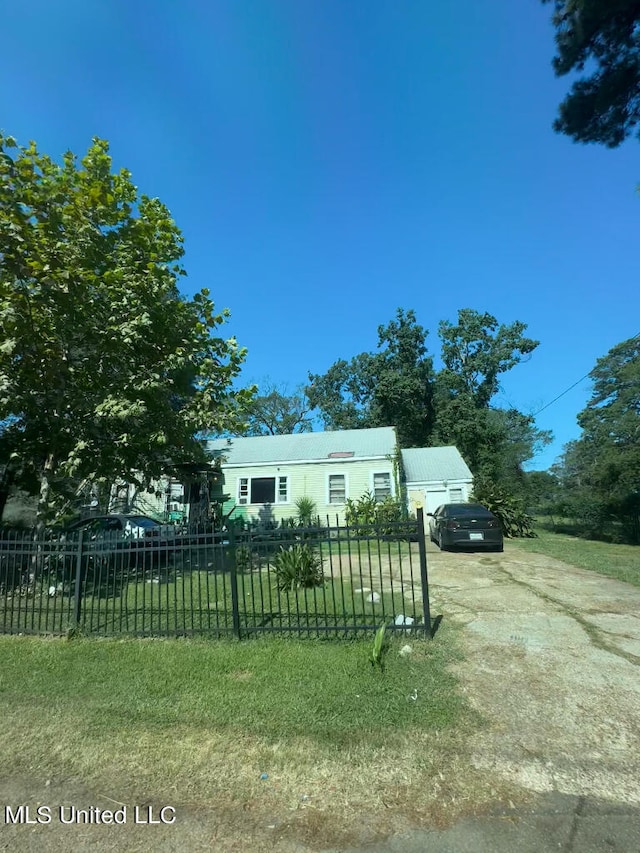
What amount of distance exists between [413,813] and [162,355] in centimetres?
861

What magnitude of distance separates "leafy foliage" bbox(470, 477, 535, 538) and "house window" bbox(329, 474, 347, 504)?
5798 millimetres

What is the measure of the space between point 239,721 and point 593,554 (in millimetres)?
12430

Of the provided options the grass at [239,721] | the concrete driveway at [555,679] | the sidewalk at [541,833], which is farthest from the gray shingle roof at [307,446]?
the sidewalk at [541,833]

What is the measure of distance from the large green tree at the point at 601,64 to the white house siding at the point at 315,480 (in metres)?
15.2

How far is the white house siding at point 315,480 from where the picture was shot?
2250cm

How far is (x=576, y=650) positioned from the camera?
5469 mm

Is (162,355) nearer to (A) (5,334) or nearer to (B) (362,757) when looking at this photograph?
(A) (5,334)

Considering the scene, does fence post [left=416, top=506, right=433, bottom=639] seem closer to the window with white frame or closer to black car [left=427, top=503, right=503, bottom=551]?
black car [left=427, top=503, right=503, bottom=551]

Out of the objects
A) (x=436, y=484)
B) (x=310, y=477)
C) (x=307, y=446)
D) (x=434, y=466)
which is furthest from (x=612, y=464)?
(x=307, y=446)

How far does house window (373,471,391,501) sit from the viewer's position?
73.3 ft

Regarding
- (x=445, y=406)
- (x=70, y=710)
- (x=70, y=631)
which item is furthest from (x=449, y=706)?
(x=445, y=406)

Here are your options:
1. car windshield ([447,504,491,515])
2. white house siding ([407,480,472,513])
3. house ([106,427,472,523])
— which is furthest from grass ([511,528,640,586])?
house ([106,427,472,523])

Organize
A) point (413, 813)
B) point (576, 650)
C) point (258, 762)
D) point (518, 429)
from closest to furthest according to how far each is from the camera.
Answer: point (413, 813)
point (258, 762)
point (576, 650)
point (518, 429)

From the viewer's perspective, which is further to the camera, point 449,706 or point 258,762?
point 449,706
